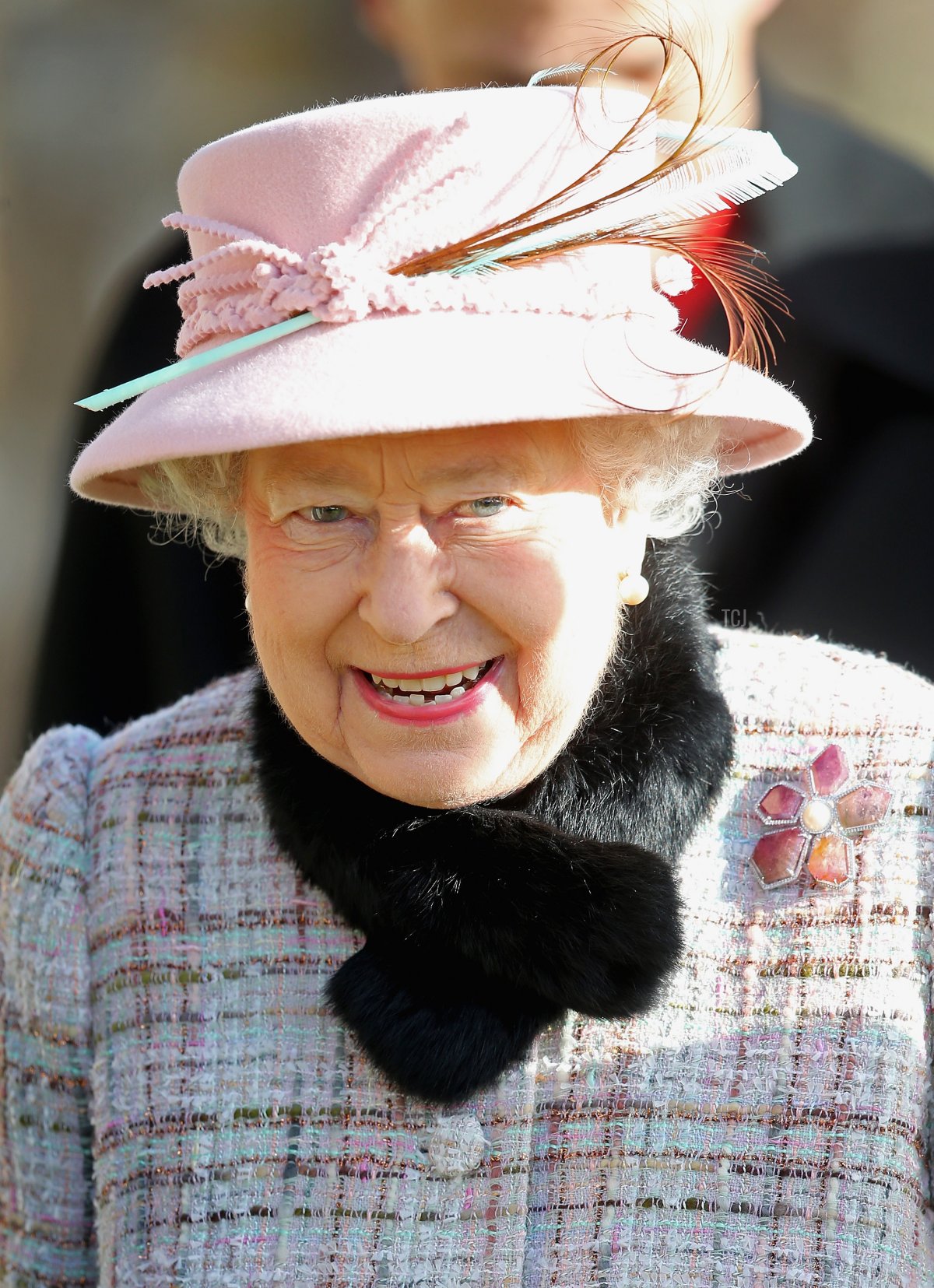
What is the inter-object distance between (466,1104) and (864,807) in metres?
0.75

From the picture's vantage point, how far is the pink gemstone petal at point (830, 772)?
7.54 feet

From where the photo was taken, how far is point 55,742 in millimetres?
2611

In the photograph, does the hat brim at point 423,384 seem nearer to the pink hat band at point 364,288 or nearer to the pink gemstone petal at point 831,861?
the pink hat band at point 364,288

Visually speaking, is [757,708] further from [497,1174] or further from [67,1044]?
[67,1044]

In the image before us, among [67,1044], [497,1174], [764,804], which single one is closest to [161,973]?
[67,1044]

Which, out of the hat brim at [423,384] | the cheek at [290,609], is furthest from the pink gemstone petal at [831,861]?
the cheek at [290,609]

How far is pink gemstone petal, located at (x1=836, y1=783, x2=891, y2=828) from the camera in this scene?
7.41ft

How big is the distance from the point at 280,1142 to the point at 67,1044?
16.5 inches

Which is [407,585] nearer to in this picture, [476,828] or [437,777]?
[437,777]

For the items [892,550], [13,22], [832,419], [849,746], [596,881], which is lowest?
[596,881]

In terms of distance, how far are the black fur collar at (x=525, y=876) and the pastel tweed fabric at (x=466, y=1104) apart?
0.32 feet

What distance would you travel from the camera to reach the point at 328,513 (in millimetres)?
2068

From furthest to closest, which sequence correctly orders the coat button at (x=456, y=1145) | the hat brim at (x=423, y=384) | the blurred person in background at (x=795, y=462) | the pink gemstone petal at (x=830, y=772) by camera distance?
the blurred person in background at (x=795, y=462) < the pink gemstone petal at (x=830, y=772) < the coat button at (x=456, y=1145) < the hat brim at (x=423, y=384)

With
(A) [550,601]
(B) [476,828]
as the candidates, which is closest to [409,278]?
(A) [550,601]
